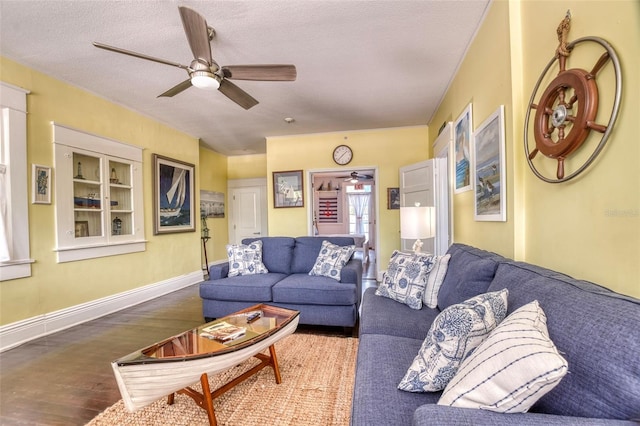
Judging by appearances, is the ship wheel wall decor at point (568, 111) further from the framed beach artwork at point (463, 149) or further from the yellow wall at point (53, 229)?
the yellow wall at point (53, 229)

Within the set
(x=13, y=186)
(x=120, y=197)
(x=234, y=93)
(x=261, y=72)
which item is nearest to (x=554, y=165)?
(x=261, y=72)

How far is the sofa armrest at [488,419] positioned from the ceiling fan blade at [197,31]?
2.14 metres

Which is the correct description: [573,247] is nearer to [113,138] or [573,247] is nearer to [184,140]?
[113,138]

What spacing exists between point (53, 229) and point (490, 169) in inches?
165

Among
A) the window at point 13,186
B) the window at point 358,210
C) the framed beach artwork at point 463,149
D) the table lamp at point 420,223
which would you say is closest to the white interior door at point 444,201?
the framed beach artwork at point 463,149

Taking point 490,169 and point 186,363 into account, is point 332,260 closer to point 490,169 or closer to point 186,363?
point 490,169

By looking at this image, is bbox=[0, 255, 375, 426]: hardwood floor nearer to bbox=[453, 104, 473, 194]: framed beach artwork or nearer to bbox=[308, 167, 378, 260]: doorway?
bbox=[453, 104, 473, 194]: framed beach artwork

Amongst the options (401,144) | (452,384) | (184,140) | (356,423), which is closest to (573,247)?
(452,384)

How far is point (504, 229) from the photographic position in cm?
192

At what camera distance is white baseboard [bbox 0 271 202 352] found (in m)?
2.54

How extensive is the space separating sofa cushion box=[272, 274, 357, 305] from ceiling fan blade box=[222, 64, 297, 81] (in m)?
1.89

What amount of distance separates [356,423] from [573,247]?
1.28 metres

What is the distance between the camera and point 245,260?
328 centimetres

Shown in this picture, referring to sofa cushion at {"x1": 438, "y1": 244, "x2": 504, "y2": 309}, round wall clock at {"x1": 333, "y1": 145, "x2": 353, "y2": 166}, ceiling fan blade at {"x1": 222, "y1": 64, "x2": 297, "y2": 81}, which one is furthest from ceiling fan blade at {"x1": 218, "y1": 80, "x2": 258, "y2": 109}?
round wall clock at {"x1": 333, "y1": 145, "x2": 353, "y2": 166}
